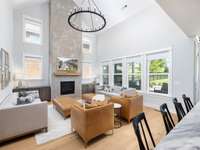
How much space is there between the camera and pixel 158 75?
209 inches

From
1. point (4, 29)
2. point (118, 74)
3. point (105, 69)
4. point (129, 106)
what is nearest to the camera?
point (129, 106)

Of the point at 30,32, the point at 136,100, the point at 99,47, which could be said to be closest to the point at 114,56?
the point at 99,47

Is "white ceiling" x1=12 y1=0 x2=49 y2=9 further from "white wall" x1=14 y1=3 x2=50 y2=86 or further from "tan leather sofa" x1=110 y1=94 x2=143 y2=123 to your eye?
"tan leather sofa" x1=110 y1=94 x2=143 y2=123

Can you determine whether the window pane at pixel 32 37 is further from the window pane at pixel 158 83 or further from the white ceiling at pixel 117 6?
the window pane at pixel 158 83

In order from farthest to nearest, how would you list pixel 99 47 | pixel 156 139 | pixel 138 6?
pixel 99 47 → pixel 138 6 → pixel 156 139

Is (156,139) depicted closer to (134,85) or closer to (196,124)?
(196,124)

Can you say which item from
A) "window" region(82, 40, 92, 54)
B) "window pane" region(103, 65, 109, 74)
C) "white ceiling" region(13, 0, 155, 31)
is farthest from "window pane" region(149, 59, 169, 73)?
"window" region(82, 40, 92, 54)

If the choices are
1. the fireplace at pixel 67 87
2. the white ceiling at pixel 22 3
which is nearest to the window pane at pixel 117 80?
the fireplace at pixel 67 87

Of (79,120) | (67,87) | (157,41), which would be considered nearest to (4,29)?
(79,120)

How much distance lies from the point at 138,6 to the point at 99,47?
397cm

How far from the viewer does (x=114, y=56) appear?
7578 mm

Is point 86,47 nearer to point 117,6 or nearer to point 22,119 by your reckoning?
point 117,6

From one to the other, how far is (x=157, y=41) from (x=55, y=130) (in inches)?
192

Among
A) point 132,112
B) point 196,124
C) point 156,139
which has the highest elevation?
point 196,124
